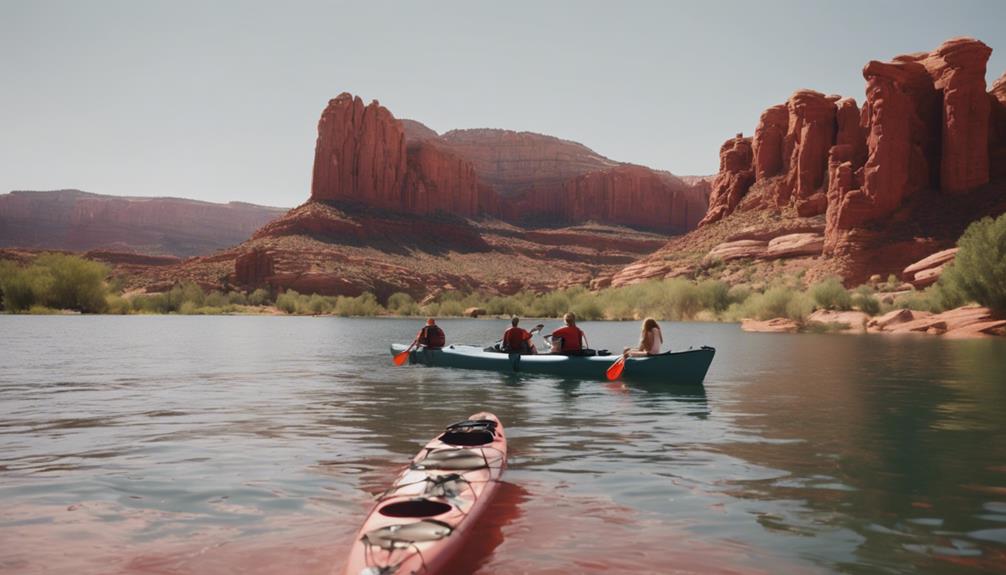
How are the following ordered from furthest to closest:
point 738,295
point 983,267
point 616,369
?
1. point 738,295
2. point 983,267
3. point 616,369

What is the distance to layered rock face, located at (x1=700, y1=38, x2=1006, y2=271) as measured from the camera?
65.0 m

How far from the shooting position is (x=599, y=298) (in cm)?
7412

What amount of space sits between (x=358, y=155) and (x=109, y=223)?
316 ft

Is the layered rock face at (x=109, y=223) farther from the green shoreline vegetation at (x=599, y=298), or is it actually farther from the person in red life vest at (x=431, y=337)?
the person in red life vest at (x=431, y=337)

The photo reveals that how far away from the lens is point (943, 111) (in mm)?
69000

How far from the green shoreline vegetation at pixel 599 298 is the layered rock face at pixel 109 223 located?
3973 inches

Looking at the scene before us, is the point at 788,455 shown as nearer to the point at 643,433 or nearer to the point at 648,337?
the point at 643,433

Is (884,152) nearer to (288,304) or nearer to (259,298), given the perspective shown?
(288,304)

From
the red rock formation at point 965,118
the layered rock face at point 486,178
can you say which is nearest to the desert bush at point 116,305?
the layered rock face at point 486,178

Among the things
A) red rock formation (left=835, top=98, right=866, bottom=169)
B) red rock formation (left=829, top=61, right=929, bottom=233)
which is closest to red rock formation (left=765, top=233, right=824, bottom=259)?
red rock formation (left=829, top=61, right=929, bottom=233)

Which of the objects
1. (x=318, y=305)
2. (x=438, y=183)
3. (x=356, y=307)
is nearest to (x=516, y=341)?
(x=356, y=307)

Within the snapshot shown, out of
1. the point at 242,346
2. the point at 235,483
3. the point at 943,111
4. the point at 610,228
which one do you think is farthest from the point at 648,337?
the point at 610,228

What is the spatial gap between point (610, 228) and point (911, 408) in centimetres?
13098

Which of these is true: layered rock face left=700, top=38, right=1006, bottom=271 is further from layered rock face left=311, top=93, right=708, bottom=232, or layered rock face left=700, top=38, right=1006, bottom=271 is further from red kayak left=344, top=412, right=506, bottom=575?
layered rock face left=311, top=93, right=708, bottom=232
